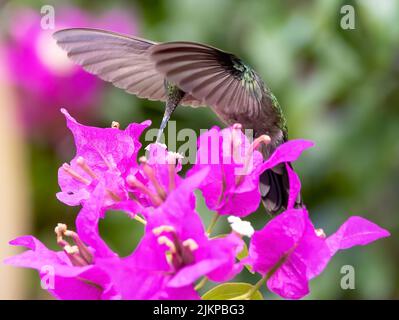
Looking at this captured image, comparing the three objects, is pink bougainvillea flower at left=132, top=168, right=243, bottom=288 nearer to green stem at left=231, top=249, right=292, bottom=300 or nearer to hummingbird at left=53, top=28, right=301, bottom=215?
green stem at left=231, top=249, right=292, bottom=300

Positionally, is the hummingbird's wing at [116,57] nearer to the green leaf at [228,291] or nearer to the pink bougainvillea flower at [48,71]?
the green leaf at [228,291]

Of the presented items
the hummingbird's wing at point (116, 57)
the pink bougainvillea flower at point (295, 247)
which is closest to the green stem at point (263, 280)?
the pink bougainvillea flower at point (295, 247)

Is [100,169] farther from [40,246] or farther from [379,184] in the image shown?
[379,184]

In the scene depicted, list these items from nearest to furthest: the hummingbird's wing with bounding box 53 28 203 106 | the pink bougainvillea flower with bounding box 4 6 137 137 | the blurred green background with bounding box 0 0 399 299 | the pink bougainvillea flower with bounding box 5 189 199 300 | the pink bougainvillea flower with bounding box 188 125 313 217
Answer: the pink bougainvillea flower with bounding box 5 189 199 300, the pink bougainvillea flower with bounding box 188 125 313 217, the hummingbird's wing with bounding box 53 28 203 106, the blurred green background with bounding box 0 0 399 299, the pink bougainvillea flower with bounding box 4 6 137 137

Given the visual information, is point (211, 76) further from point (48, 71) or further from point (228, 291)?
point (48, 71)

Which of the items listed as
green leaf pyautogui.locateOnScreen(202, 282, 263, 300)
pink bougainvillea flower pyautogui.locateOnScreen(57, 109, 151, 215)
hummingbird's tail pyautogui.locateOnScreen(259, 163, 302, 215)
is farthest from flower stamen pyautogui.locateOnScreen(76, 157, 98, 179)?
hummingbird's tail pyautogui.locateOnScreen(259, 163, 302, 215)
